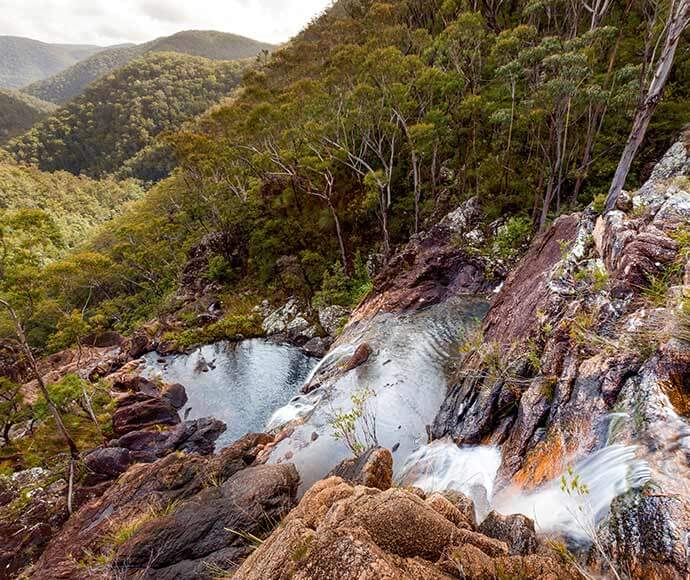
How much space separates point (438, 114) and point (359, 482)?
18.8 meters

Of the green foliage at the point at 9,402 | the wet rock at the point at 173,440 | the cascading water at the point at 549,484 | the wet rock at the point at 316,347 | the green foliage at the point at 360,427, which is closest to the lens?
the cascading water at the point at 549,484

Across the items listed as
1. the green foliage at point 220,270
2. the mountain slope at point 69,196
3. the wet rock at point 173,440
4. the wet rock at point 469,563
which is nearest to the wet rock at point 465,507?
the wet rock at point 469,563

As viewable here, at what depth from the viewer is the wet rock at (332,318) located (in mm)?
20191

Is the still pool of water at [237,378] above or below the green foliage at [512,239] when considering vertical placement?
below

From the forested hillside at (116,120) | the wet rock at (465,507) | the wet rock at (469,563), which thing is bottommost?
the wet rock at (465,507)

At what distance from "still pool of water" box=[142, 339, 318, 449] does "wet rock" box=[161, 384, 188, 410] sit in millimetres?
445

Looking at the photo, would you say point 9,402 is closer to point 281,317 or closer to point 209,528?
point 209,528

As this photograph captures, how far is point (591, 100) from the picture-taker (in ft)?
45.4

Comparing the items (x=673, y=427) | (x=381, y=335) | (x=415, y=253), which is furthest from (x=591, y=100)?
(x=673, y=427)

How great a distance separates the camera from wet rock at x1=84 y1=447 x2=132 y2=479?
12344 mm

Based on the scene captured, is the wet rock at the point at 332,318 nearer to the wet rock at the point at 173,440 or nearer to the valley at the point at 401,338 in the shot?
the valley at the point at 401,338

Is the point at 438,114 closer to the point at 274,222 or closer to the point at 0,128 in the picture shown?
the point at 274,222

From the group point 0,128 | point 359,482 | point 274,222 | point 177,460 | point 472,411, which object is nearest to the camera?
point 359,482

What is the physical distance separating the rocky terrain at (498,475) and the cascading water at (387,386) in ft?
2.36
